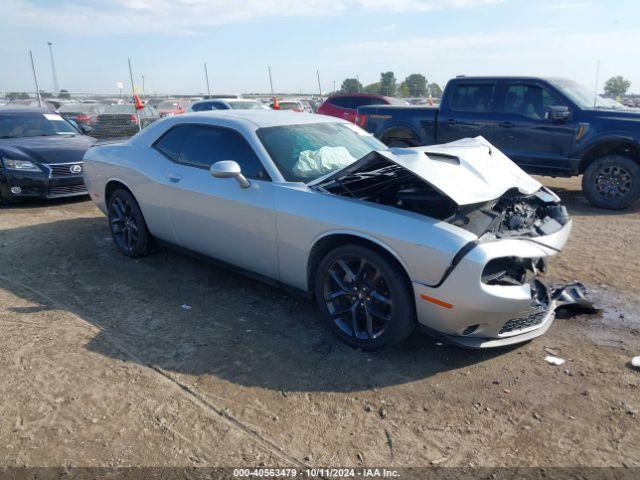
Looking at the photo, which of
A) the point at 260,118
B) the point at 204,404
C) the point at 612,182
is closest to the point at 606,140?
the point at 612,182

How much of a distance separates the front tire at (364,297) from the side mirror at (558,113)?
576 centimetres

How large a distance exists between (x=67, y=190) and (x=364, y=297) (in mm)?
6505

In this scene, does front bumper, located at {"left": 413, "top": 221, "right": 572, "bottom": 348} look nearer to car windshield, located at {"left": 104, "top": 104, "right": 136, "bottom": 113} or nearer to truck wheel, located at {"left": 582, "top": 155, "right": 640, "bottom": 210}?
truck wheel, located at {"left": 582, "top": 155, "right": 640, "bottom": 210}

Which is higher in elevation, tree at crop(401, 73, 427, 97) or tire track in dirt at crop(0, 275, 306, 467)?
tree at crop(401, 73, 427, 97)

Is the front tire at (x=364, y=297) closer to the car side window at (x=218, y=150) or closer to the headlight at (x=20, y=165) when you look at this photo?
the car side window at (x=218, y=150)

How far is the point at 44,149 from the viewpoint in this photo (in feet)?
26.6

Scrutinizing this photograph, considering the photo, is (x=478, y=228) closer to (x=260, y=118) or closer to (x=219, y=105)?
(x=260, y=118)

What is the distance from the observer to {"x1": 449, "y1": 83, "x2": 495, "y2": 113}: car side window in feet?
28.4

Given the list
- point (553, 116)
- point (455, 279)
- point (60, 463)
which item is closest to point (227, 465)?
point (60, 463)

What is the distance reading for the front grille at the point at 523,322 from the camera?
3.36 m

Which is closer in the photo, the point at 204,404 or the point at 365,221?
the point at 204,404

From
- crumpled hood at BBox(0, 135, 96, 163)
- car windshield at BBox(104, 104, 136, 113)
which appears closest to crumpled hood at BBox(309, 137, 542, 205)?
crumpled hood at BBox(0, 135, 96, 163)

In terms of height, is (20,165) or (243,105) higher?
(243,105)

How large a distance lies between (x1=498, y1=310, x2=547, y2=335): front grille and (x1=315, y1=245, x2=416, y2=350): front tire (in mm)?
610
